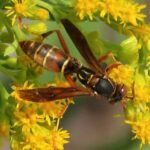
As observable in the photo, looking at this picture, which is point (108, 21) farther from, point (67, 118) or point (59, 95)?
point (67, 118)

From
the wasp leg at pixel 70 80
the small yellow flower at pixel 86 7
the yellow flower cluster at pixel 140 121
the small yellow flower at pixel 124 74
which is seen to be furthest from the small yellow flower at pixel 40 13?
the yellow flower cluster at pixel 140 121

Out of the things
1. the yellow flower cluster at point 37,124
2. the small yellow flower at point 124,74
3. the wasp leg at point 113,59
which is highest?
the wasp leg at point 113,59

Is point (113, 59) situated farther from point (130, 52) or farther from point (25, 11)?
point (25, 11)

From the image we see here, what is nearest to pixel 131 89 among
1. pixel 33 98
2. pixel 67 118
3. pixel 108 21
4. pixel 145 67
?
pixel 145 67

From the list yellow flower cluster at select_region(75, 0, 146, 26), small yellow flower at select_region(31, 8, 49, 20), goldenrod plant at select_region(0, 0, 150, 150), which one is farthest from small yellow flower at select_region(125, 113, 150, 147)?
small yellow flower at select_region(31, 8, 49, 20)

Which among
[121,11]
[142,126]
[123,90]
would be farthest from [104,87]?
[121,11]

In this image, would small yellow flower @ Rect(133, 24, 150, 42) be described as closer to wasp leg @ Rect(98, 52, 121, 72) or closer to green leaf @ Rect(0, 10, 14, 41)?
wasp leg @ Rect(98, 52, 121, 72)

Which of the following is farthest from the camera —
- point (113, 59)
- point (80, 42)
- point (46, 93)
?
point (113, 59)

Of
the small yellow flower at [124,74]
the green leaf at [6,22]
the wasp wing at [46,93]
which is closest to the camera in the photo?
the wasp wing at [46,93]

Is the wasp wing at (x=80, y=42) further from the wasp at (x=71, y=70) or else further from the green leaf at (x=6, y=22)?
the green leaf at (x=6, y=22)
